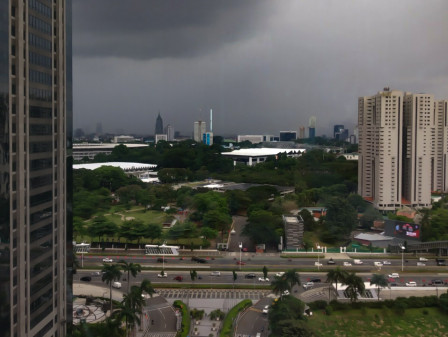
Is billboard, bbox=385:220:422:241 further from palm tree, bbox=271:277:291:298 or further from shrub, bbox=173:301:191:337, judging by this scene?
shrub, bbox=173:301:191:337

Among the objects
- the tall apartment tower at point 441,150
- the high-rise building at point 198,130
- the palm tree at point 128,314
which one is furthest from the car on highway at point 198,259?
the high-rise building at point 198,130

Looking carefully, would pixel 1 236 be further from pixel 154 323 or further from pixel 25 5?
pixel 154 323

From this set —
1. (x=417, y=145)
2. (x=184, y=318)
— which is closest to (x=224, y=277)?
(x=184, y=318)

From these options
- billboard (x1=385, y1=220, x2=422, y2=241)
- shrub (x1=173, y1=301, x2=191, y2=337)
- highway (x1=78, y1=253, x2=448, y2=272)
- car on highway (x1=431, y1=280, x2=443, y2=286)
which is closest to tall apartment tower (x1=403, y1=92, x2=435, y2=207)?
billboard (x1=385, y1=220, x2=422, y2=241)

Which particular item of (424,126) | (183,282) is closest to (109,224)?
(183,282)

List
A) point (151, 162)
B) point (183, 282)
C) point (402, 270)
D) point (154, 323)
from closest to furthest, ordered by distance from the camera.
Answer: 1. point (154, 323)
2. point (183, 282)
3. point (402, 270)
4. point (151, 162)

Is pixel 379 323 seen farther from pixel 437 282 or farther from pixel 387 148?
pixel 387 148
